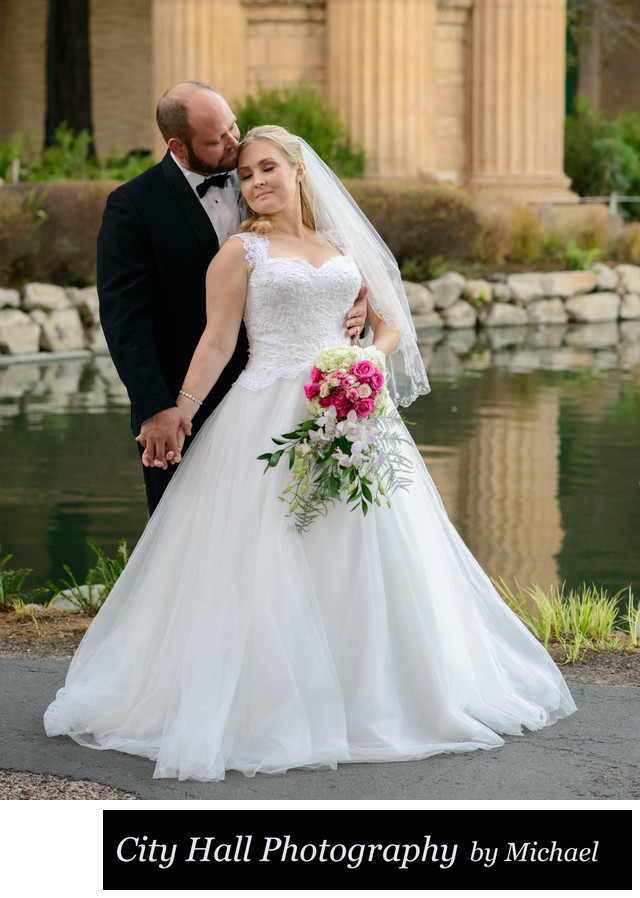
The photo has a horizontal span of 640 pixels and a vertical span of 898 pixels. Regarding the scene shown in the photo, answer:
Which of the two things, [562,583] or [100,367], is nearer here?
[562,583]

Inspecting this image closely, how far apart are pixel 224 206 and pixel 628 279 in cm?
1740

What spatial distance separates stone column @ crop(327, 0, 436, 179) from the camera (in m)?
20.1

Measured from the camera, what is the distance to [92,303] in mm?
16625

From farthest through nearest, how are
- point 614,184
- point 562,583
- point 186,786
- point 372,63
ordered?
point 614,184
point 372,63
point 562,583
point 186,786

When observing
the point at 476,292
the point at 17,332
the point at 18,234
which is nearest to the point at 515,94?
the point at 476,292

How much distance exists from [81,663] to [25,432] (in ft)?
22.6

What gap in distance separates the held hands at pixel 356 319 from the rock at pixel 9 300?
12114 mm

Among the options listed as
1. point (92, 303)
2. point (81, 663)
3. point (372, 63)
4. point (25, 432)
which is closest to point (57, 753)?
point (81, 663)

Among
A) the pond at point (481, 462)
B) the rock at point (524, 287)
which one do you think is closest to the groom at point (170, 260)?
the pond at point (481, 462)

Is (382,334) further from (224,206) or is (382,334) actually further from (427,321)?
(427,321)

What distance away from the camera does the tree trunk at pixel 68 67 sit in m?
23.0

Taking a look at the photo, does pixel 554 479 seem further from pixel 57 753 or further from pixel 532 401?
pixel 57 753

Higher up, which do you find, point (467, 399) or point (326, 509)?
point (326, 509)

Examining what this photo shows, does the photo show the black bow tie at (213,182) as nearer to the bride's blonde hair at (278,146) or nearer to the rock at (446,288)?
the bride's blonde hair at (278,146)
